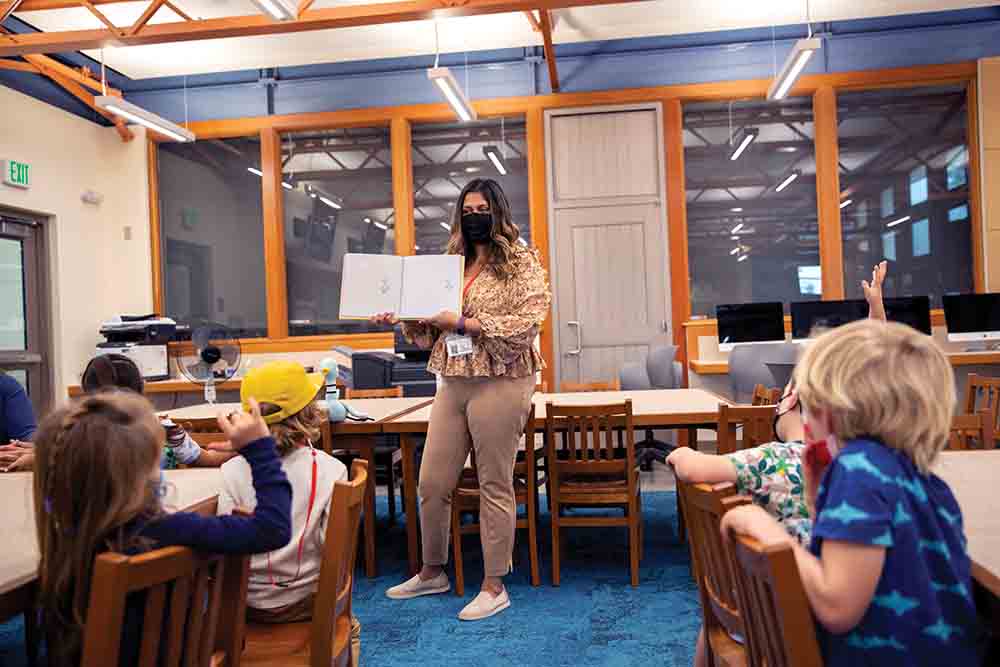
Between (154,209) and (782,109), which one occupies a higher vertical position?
(782,109)

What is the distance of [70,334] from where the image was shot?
6.93 m

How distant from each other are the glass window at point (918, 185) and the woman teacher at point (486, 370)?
5.66m

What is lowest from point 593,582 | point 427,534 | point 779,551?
point 593,582

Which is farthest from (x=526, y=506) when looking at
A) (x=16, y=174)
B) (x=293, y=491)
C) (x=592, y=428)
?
(x=16, y=174)

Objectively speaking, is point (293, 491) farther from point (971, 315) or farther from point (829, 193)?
point (829, 193)

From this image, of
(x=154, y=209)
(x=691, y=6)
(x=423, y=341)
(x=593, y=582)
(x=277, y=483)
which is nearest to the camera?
(x=277, y=483)

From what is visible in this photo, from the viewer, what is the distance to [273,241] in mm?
7691

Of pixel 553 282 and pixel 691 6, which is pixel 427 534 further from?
pixel 691 6

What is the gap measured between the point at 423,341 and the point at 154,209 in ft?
18.8

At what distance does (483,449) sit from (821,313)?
13.9 ft

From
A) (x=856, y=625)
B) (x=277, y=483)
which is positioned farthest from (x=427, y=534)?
(x=856, y=625)

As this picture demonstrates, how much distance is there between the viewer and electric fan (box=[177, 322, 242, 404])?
435 centimetres

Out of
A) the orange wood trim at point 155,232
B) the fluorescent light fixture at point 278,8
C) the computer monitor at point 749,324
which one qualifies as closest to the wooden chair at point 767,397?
the computer monitor at point 749,324

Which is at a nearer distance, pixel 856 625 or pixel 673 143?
pixel 856 625
